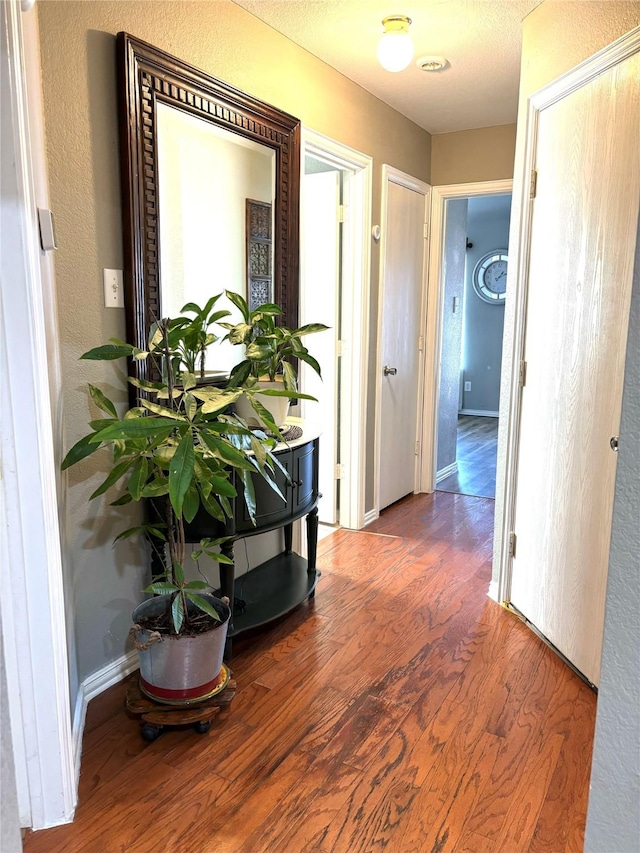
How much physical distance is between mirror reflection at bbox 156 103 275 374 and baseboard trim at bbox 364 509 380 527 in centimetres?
162

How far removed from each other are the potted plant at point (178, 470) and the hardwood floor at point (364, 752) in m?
0.22

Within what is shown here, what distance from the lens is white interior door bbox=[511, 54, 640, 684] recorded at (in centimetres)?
201

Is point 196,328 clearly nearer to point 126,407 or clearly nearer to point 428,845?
point 126,407

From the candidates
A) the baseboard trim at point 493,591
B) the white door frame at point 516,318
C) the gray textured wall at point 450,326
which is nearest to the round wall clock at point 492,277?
the gray textured wall at point 450,326

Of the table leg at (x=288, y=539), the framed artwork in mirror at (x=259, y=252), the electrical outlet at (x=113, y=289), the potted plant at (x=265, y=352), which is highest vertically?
the framed artwork in mirror at (x=259, y=252)

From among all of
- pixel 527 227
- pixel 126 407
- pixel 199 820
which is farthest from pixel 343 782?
pixel 527 227

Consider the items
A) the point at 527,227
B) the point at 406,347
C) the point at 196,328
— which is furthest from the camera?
the point at 406,347

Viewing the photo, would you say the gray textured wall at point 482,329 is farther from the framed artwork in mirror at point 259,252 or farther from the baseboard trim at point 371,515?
the framed artwork in mirror at point 259,252

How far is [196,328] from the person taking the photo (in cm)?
189

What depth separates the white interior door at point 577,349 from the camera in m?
2.01

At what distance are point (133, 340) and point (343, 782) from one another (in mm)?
1482

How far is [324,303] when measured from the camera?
369cm

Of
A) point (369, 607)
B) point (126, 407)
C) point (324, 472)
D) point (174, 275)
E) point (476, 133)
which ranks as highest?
point (476, 133)

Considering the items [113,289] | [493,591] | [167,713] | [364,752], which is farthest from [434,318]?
[167,713]
